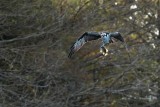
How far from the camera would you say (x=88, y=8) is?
9.16 meters

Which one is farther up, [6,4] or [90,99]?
[6,4]

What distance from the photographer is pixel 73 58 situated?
9078mm

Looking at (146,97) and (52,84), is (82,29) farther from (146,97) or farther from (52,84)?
(146,97)

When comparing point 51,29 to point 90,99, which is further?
point 90,99

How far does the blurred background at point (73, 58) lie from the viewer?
27.2 feet

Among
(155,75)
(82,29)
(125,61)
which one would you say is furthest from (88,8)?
(155,75)

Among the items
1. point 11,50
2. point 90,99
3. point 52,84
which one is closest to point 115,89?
point 90,99

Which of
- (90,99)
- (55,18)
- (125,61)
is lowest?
(90,99)

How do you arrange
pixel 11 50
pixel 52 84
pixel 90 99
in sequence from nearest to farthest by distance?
1. pixel 11 50
2. pixel 52 84
3. pixel 90 99

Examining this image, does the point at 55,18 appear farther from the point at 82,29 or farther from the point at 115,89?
the point at 115,89

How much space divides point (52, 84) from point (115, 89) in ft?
4.51

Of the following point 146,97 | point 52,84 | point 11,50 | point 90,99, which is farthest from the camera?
point 146,97

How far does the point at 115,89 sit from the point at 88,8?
1.69m

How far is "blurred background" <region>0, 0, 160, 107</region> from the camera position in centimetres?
830
